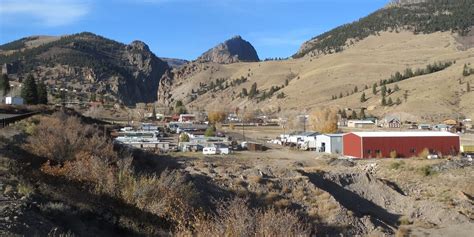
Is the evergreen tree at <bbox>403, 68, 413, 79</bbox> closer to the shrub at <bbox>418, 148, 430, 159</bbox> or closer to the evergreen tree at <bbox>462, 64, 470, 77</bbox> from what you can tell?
the evergreen tree at <bbox>462, 64, 470, 77</bbox>

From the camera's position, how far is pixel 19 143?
32375mm

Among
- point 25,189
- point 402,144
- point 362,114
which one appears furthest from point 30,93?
point 362,114

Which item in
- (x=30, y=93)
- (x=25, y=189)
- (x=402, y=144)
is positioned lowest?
(x=402, y=144)

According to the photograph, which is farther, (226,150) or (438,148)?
(226,150)

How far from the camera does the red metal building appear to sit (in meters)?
67.4

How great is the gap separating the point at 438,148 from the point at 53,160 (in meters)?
54.1

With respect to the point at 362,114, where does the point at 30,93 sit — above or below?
above

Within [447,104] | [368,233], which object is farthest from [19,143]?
[447,104]

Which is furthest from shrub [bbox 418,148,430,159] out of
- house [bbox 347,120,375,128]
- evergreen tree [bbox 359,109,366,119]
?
evergreen tree [bbox 359,109,366,119]

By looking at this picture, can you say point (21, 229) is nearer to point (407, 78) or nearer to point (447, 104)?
point (447, 104)

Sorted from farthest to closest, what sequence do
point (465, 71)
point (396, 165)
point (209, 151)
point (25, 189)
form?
point (465, 71)
point (209, 151)
point (396, 165)
point (25, 189)

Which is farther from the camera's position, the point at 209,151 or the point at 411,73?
the point at 411,73

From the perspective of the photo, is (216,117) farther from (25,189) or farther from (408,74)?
(25,189)

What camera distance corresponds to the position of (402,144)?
67688mm
